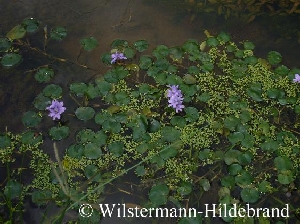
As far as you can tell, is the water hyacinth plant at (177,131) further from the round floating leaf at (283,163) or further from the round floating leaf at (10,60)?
the round floating leaf at (10,60)

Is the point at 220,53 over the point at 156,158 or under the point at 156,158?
over

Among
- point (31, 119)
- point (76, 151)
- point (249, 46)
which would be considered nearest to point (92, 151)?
point (76, 151)

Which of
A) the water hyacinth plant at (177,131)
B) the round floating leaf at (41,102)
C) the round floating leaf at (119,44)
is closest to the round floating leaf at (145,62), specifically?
the water hyacinth plant at (177,131)

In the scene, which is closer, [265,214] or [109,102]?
[265,214]

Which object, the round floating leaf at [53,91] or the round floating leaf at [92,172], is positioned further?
the round floating leaf at [53,91]

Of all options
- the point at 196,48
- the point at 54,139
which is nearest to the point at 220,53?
the point at 196,48

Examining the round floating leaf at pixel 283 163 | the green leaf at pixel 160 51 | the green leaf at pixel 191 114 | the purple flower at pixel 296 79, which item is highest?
the purple flower at pixel 296 79

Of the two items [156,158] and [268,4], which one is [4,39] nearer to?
[156,158]

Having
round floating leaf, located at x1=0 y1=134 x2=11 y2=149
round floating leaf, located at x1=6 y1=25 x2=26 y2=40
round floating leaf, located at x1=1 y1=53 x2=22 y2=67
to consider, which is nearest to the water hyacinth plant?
round floating leaf, located at x1=0 y1=134 x2=11 y2=149
